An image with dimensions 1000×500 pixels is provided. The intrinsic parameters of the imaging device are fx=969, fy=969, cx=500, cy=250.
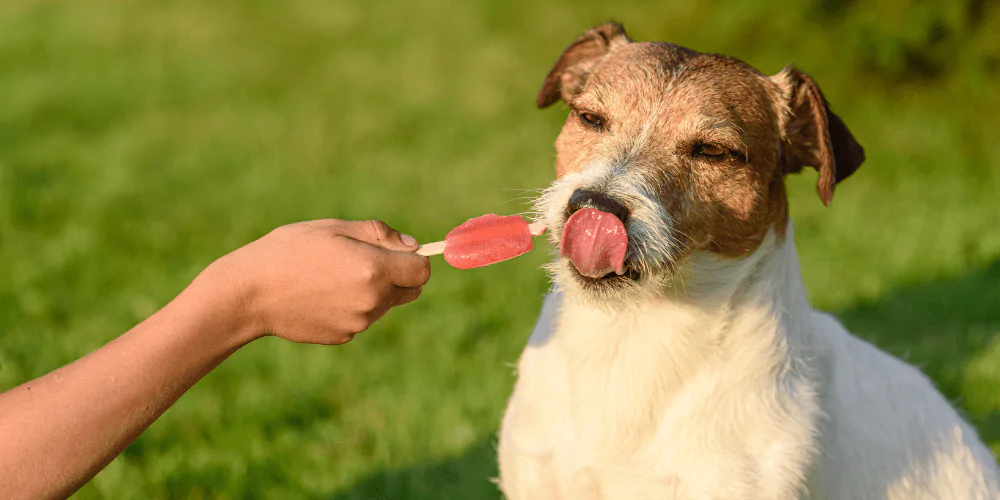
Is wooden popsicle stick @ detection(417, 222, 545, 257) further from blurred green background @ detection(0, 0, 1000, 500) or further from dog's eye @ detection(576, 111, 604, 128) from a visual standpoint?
blurred green background @ detection(0, 0, 1000, 500)

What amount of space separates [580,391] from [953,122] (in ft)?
27.6

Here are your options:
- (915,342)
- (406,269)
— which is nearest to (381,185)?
(915,342)

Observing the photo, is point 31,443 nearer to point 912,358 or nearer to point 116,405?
point 116,405

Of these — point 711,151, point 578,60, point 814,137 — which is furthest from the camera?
point 578,60

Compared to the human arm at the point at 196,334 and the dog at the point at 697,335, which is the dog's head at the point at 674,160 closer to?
the dog at the point at 697,335

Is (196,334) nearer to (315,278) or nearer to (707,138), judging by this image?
(315,278)

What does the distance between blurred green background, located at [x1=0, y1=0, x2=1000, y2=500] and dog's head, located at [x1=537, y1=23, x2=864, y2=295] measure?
602 mm

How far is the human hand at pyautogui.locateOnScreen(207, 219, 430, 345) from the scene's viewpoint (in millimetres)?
2838

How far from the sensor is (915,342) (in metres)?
6.61

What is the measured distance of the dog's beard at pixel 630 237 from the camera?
316 cm

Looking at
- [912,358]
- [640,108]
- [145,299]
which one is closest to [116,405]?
[640,108]

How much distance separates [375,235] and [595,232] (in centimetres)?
70

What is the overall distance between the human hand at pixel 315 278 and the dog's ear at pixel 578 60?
147 centimetres

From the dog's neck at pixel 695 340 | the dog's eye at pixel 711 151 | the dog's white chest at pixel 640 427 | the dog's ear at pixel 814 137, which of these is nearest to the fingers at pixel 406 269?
the dog's neck at pixel 695 340
